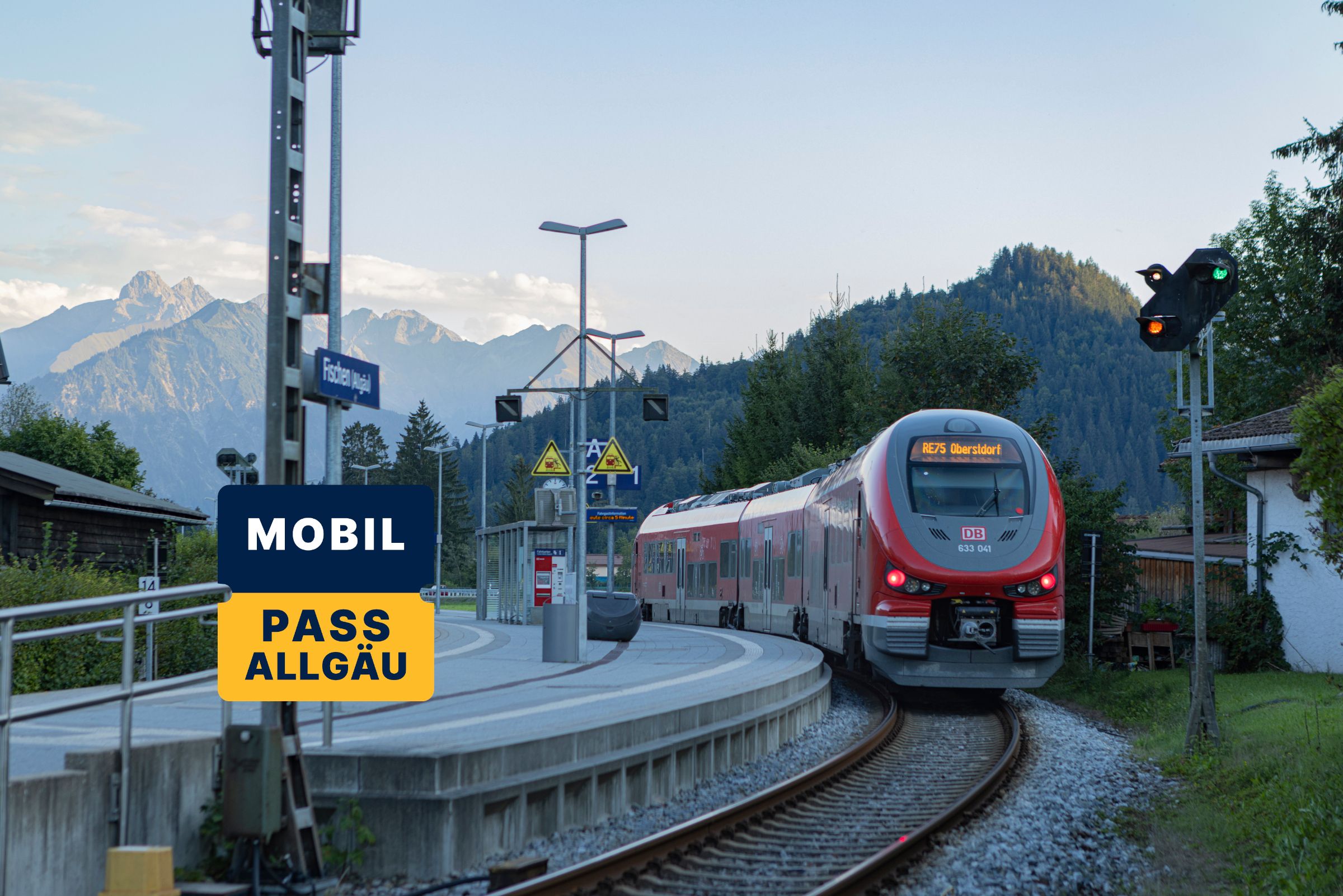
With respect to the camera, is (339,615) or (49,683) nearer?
(339,615)

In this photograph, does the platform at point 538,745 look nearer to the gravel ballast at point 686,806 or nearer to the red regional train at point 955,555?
the gravel ballast at point 686,806

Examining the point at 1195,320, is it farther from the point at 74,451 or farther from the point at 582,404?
the point at 74,451

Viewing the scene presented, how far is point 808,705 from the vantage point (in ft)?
53.5

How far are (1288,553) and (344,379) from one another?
19946mm

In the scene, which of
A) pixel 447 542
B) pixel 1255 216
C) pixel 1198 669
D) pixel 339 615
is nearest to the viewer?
pixel 339 615

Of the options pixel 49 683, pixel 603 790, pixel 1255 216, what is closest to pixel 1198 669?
pixel 603 790

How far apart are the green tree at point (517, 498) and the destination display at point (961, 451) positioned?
4100 inches

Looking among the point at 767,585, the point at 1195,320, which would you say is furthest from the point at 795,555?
the point at 1195,320

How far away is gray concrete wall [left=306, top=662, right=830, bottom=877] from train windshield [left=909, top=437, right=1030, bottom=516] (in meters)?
5.51

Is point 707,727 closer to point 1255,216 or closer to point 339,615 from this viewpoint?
point 339,615

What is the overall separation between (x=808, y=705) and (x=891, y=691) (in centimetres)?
451

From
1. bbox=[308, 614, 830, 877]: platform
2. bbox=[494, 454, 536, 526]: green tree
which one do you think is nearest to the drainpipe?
bbox=[308, 614, 830, 877]: platform

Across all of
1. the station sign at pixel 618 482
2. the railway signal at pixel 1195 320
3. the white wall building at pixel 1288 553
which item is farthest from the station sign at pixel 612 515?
the railway signal at pixel 1195 320

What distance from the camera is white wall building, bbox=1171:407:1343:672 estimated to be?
21.7 meters
